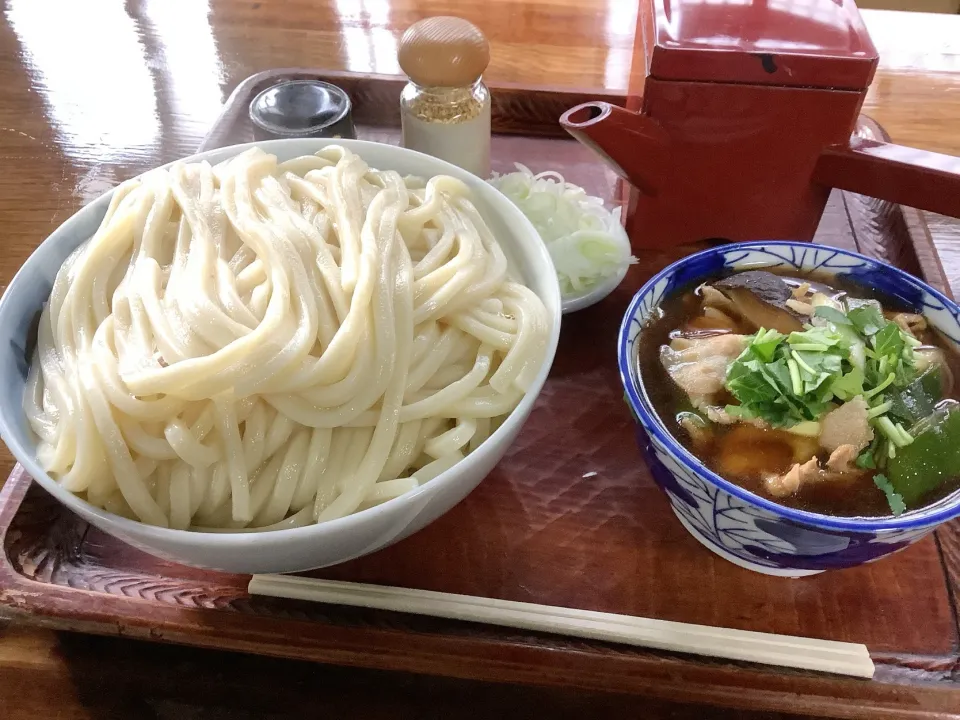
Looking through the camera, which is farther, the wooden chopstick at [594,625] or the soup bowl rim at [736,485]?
the wooden chopstick at [594,625]

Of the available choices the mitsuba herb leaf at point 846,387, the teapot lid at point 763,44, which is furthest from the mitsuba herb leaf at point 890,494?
the teapot lid at point 763,44

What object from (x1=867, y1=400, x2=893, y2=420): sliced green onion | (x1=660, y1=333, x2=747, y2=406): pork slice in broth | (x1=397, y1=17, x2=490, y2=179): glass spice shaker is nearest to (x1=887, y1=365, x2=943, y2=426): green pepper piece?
(x1=867, y1=400, x2=893, y2=420): sliced green onion

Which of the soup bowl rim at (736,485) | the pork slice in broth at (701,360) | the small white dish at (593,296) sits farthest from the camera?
the small white dish at (593,296)

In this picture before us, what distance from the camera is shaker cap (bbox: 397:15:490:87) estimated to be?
1.35 metres

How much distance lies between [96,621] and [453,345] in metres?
0.61

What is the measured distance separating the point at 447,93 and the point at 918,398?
3.29 feet

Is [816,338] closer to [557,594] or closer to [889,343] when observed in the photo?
[889,343]

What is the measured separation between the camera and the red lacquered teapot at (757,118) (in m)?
1.17

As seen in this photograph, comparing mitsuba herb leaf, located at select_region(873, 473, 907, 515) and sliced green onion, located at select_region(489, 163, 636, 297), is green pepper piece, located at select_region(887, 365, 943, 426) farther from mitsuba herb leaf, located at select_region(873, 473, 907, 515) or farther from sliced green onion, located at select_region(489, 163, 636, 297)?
sliced green onion, located at select_region(489, 163, 636, 297)

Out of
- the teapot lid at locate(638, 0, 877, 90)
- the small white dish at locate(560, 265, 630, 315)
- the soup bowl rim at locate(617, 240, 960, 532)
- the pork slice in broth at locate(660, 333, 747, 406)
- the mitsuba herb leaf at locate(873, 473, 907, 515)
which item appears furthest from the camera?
the small white dish at locate(560, 265, 630, 315)

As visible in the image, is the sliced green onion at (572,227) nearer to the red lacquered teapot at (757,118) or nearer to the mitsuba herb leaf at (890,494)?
the red lacquered teapot at (757,118)

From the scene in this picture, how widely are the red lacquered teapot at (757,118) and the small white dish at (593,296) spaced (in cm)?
19

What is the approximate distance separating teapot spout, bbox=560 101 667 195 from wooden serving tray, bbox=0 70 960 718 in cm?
50

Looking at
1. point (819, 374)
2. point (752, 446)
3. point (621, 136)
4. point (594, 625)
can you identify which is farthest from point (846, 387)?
point (621, 136)
